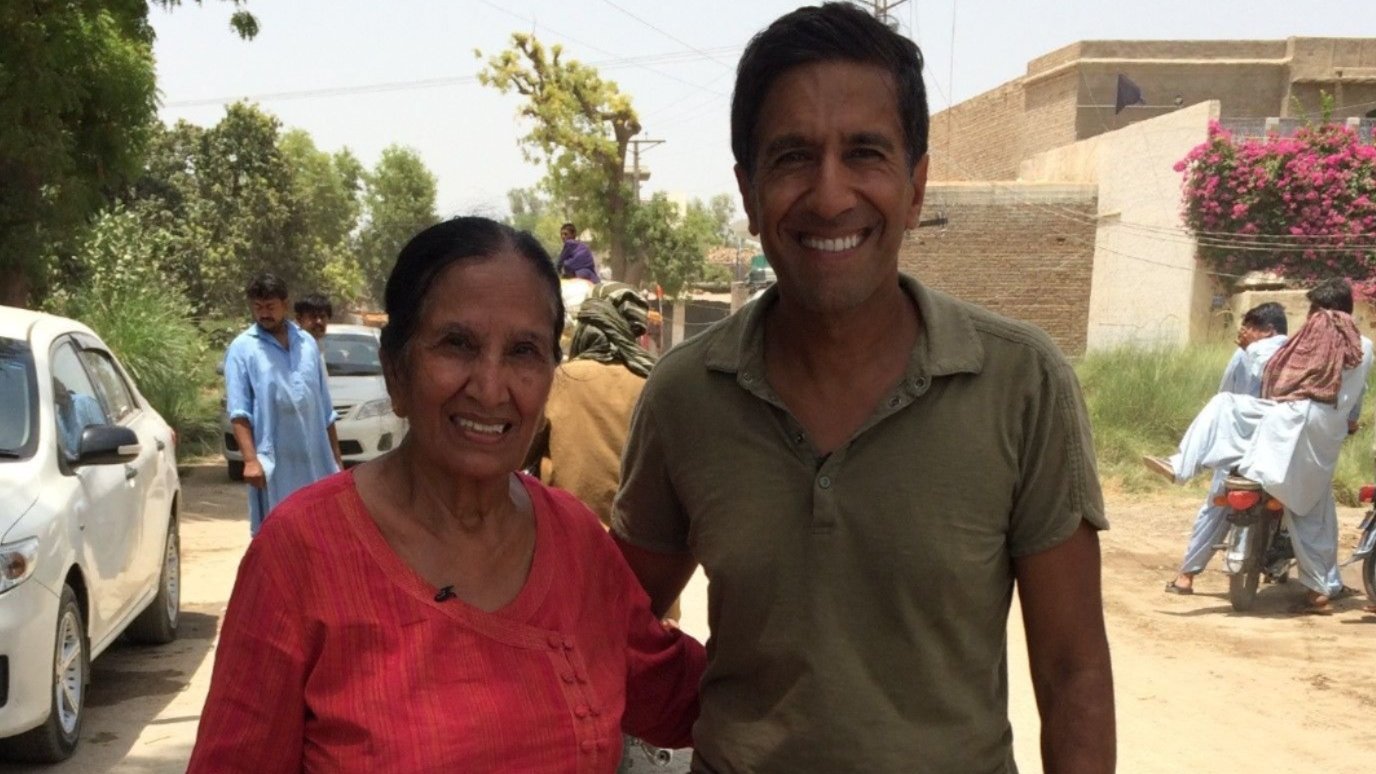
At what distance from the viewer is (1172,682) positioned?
7449 millimetres

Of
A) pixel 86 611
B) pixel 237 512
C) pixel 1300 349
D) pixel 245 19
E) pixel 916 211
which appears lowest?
pixel 237 512

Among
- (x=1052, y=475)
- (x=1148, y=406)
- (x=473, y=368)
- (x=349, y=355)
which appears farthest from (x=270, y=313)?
(x=1148, y=406)

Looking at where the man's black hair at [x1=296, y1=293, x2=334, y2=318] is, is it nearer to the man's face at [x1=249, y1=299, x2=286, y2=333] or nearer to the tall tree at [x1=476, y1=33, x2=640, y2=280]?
the man's face at [x1=249, y1=299, x2=286, y2=333]

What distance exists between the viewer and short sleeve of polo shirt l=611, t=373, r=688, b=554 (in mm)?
2201

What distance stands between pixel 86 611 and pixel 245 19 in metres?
6.50

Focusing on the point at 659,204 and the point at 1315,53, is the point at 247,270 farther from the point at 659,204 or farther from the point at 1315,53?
the point at 1315,53

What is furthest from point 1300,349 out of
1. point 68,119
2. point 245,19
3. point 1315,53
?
point 1315,53

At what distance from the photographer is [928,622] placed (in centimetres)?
193

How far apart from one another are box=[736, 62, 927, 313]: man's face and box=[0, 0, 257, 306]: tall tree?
912 centimetres

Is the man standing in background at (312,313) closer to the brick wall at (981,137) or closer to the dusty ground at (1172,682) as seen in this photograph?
the dusty ground at (1172,682)

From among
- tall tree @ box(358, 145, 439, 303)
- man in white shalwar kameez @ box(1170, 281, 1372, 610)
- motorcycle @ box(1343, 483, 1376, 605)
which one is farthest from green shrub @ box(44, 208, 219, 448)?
tall tree @ box(358, 145, 439, 303)

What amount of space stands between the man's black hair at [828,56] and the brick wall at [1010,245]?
26.5 metres

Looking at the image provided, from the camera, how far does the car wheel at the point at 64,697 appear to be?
542 centimetres

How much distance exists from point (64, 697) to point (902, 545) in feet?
15.2
